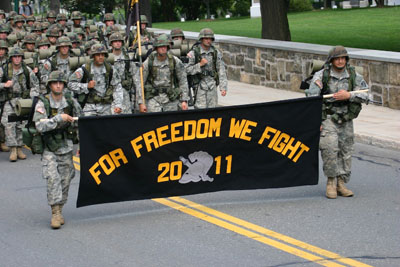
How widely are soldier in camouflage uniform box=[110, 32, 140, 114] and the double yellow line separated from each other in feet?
14.5

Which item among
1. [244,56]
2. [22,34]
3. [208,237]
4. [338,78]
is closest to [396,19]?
[244,56]

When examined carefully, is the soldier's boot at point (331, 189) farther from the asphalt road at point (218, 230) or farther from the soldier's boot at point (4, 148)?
the soldier's boot at point (4, 148)

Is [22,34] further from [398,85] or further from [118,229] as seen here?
[118,229]

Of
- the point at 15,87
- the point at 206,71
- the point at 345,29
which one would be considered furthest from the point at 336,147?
the point at 345,29

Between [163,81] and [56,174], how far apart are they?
145 inches

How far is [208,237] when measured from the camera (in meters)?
9.09

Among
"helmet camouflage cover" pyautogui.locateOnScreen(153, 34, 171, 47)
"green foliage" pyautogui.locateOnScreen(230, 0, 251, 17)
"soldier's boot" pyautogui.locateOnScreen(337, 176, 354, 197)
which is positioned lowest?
"green foliage" pyautogui.locateOnScreen(230, 0, 251, 17)

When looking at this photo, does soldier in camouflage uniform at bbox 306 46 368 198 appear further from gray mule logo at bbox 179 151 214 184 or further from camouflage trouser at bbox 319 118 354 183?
gray mule logo at bbox 179 151 214 184

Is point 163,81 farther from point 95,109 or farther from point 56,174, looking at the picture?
point 56,174

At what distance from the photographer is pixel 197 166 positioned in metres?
10.2

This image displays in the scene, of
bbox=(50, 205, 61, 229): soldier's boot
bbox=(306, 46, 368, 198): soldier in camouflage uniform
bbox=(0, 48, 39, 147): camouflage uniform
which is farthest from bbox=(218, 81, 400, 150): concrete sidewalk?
bbox=(50, 205, 61, 229): soldier's boot

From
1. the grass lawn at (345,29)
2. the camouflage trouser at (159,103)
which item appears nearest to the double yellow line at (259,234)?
the camouflage trouser at (159,103)

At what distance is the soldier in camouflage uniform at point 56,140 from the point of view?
378 inches

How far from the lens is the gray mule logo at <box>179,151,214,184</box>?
10156mm
